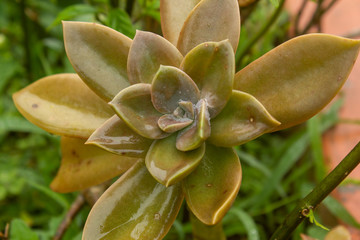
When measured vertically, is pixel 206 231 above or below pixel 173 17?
below

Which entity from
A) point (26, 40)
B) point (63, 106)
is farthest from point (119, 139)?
point (26, 40)

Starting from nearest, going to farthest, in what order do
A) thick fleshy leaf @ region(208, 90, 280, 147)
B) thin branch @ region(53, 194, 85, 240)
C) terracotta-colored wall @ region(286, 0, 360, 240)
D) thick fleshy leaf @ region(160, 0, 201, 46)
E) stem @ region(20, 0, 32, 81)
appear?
thick fleshy leaf @ region(208, 90, 280, 147) → thick fleshy leaf @ region(160, 0, 201, 46) → thin branch @ region(53, 194, 85, 240) → terracotta-colored wall @ region(286, 0, 360, 240) → stem @ region(20, 0, 32, 81)

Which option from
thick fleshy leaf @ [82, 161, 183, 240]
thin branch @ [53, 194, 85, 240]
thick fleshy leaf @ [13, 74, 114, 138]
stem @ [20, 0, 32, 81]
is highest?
thick fleshy leaf @ [13, 74, 114, 138]

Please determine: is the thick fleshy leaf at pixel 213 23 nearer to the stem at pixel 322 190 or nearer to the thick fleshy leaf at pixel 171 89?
the thick fleshy leaf at pixel 171 89

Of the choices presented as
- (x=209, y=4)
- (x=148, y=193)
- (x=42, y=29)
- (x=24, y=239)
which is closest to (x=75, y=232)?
(x=24, y=239)

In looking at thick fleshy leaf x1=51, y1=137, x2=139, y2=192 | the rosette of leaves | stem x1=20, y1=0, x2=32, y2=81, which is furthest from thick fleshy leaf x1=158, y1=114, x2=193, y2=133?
stem x1=20, y1=0, x2=32, y2=81

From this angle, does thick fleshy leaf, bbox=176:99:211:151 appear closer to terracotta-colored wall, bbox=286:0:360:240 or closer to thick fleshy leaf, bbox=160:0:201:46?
thick fleshy leaf, bbox=160:0:201:46

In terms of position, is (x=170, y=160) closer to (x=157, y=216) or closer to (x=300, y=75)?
(x=157, y=216)
